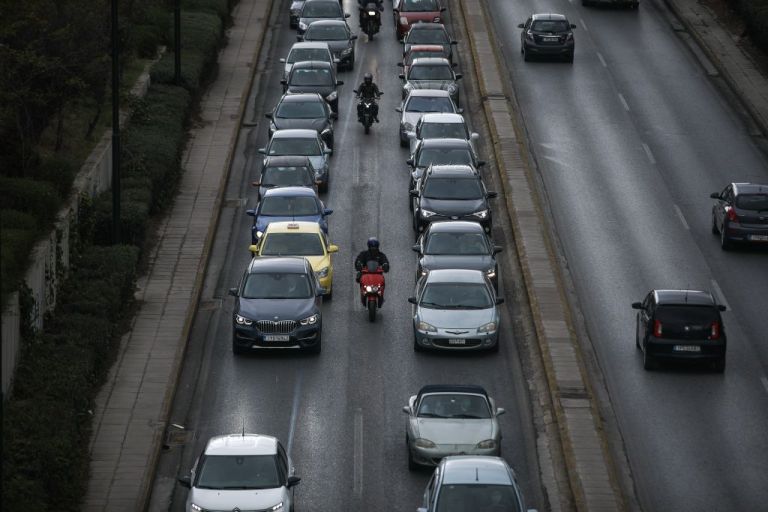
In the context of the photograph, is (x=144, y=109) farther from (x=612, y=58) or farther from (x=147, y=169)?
(x=612, y=58)

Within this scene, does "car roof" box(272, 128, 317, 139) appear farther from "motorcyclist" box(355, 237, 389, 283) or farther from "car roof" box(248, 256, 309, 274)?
"car roof" box(248, 256, 309, 274)

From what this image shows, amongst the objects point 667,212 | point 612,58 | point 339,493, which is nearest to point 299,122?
point 667,212

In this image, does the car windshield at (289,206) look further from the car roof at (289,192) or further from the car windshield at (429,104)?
the car windshield at (429,104)

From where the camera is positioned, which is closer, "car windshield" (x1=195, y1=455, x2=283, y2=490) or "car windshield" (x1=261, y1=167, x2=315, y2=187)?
"car windshield" (x1=195, y1=455, x2=283, y2=490)

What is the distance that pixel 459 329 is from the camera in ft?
109

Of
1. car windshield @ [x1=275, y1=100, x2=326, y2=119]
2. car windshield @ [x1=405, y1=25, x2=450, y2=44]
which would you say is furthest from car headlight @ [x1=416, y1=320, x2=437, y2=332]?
car windshield @ [x1=405, y1=25, x2=450, y2=44]

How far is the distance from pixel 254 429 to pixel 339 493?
338 centimetres

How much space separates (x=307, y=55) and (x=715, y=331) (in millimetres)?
26481

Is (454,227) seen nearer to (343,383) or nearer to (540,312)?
(540,312)

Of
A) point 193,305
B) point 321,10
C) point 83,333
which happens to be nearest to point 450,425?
point 83,333

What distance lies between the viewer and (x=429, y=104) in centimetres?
4959

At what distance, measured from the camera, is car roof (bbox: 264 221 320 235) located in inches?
1464

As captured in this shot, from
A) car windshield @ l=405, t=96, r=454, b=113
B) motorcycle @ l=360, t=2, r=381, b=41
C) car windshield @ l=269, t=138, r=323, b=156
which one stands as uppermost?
car windshield @ l=269, t=138, r=323, b=156

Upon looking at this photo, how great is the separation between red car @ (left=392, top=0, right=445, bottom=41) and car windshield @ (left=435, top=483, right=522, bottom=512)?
133ft
